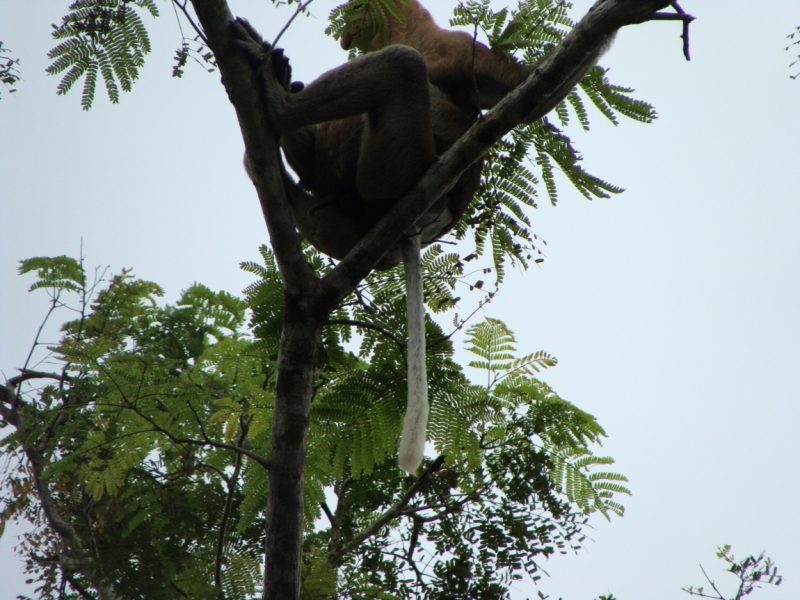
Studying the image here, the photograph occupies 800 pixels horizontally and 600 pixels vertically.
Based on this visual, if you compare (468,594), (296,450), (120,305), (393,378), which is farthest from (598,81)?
(120,305)

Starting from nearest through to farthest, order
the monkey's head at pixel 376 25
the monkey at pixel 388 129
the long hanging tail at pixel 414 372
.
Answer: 1. the long hanging tail at pixel 414 372
2. the monkey at pixel 388 129
3. the monkey's head at pixel 376 25

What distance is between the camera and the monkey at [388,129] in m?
3.74

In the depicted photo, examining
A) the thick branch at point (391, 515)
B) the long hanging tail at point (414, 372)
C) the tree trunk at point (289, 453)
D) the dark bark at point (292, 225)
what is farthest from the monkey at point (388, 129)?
the thick branch at point (391, 515)

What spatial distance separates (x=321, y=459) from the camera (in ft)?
13.2

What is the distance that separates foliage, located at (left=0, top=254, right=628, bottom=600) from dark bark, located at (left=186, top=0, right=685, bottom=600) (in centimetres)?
25

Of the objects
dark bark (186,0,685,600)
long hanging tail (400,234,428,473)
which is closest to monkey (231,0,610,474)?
long hanging tail (400,234,428,473)

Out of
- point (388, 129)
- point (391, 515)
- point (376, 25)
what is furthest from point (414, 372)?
point (391, 515)

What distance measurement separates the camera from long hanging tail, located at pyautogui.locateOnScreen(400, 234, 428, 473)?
3480 millimetres

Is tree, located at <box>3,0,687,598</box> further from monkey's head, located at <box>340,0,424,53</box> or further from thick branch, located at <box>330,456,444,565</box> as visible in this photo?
monkey's head, located at <box>340,0,424,53</box>

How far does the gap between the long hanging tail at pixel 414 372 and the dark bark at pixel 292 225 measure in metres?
0.45

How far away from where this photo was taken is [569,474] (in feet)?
16.8

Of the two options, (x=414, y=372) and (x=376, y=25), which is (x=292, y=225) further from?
(x=376, y=25)

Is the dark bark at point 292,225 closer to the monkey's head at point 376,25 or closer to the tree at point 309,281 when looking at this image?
the tree at point 309,281

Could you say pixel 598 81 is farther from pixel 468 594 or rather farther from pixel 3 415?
pixel 3 415
